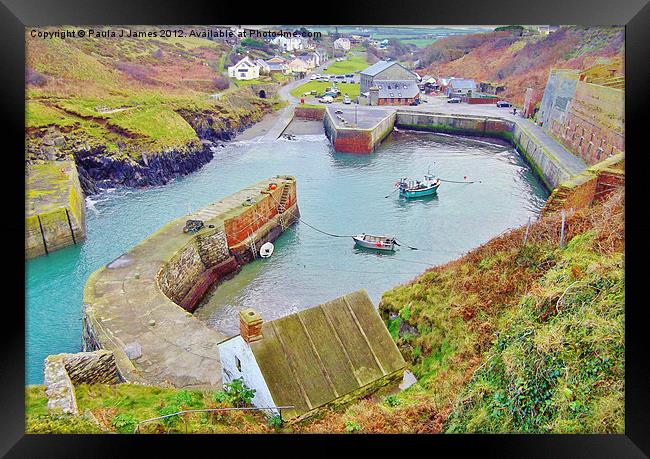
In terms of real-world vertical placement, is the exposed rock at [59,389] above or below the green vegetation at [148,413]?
above

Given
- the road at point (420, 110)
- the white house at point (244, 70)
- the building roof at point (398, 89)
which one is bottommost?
the road at point (420, 110)

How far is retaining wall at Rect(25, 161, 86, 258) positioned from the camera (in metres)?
7.63

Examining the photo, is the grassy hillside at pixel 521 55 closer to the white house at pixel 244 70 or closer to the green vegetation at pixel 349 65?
the green vegetation at pixel 349 65

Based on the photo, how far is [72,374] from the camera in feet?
21.9

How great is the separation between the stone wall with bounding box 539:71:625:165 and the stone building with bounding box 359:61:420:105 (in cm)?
221

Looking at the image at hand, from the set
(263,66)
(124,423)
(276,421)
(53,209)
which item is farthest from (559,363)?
(53,209)

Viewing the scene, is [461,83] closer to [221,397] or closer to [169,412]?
[221,397]

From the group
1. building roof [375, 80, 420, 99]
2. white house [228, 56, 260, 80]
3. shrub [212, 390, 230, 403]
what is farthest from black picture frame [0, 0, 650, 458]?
building roof [375, 80, 420, 99]

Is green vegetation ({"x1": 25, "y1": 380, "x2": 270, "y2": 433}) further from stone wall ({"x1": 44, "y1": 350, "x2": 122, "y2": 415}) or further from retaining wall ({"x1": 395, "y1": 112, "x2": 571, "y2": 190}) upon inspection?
retaining wall ({"x1": 395, "y1": 112, "x2": 571, "y2": 190})

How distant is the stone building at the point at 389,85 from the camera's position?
8.84 meters

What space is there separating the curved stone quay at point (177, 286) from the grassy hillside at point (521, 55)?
3.31 metres

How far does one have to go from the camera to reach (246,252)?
10.6 m

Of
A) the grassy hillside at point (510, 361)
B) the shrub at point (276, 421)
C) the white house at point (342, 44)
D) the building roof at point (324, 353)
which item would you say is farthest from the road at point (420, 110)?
the shrub at point (276, 421)

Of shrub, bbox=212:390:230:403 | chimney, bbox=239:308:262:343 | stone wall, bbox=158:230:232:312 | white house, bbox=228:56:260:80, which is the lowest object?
stone wall, bbox=158:230:232:312
